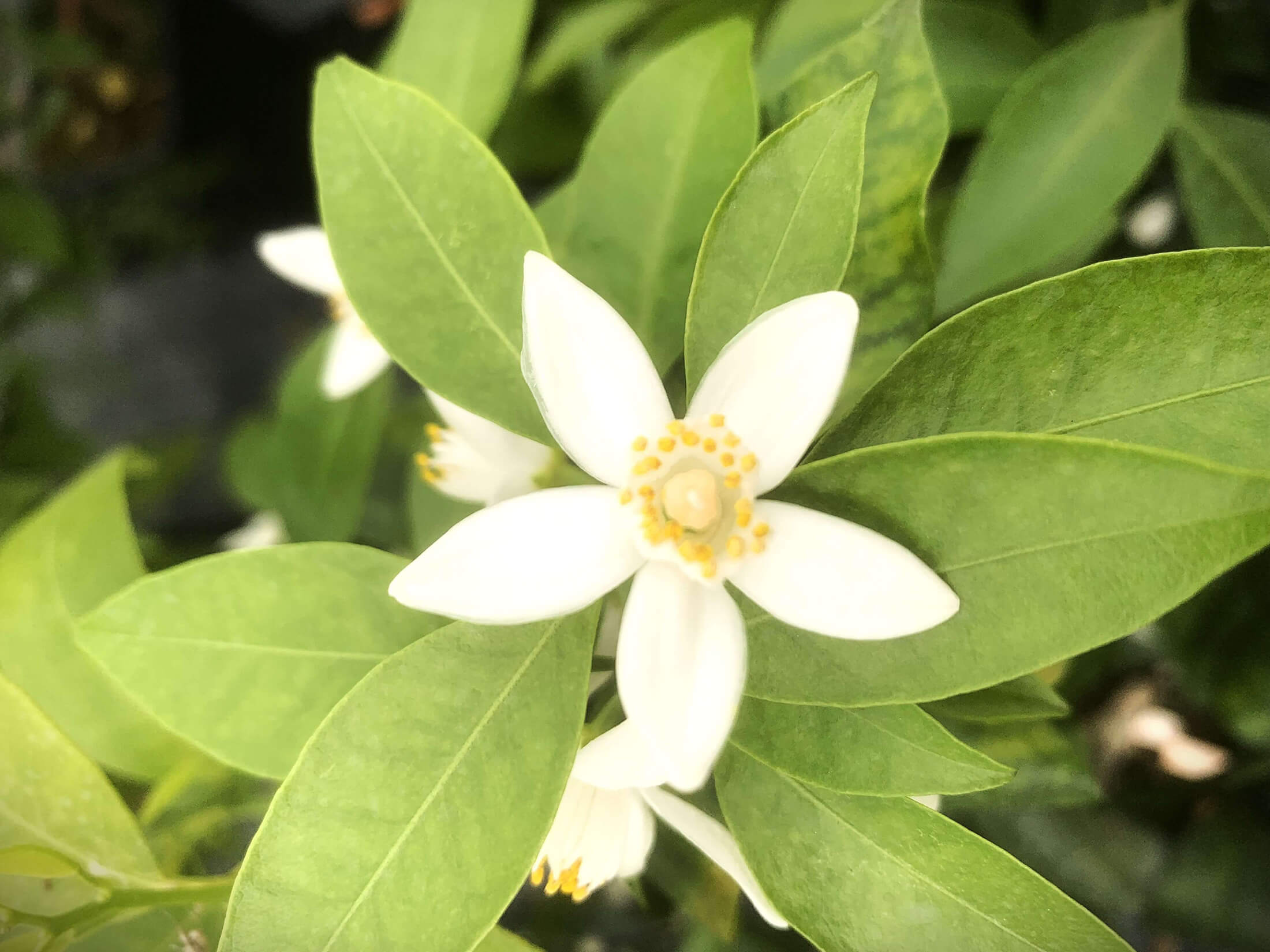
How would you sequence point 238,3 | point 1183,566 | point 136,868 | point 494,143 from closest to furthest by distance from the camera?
point 1183,566
point 136,868
point 494,143
point 238,3

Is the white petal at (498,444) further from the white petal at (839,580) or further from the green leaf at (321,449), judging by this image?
the green leaf at (321,449)

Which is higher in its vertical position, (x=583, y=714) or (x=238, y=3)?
(x=238, y=3)

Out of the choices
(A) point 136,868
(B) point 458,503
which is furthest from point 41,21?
(A) point 136,868

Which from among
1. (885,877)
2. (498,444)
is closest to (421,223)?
(498,444)

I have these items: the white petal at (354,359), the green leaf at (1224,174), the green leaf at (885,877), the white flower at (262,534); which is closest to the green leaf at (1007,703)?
the green leaf at (885,877)

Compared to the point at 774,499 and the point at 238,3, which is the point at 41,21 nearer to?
the point at 238,3

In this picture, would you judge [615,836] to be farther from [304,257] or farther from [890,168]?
[304,257]
